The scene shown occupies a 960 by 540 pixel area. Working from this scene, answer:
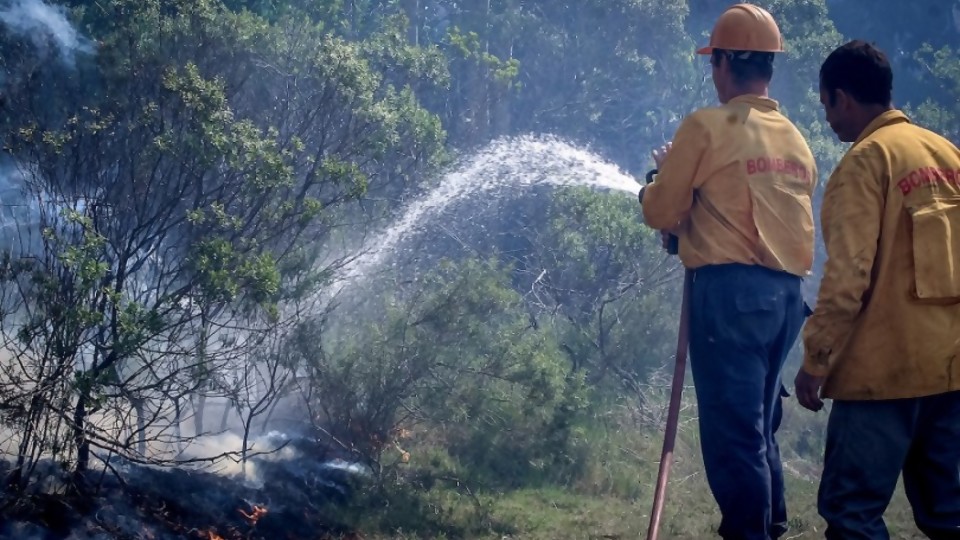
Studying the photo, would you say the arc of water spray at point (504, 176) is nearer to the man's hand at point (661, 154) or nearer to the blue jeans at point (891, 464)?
the man's hand at point (661, 154)

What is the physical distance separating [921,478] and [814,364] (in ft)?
1.84

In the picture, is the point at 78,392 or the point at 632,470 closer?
the point at 78,392

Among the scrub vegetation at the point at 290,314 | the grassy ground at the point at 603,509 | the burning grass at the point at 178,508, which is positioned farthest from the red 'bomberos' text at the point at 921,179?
the burning grass at the point at 178,508

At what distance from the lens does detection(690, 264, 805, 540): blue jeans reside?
3.59 m

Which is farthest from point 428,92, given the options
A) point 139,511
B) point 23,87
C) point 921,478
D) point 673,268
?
point 921,478

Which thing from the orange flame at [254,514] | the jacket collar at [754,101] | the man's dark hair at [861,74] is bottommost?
the orange flame at [254,514]

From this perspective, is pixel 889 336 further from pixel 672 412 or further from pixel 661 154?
pixel 661 154

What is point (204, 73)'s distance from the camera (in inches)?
241

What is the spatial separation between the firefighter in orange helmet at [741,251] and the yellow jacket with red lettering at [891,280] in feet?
1.61

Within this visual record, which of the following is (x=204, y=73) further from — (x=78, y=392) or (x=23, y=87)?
(x=78, y=392)

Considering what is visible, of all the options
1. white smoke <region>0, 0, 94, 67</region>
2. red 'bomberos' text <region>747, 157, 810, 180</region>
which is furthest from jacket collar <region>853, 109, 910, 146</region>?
white smoke <region>0, 0, 94, 67</region>

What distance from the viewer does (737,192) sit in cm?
378

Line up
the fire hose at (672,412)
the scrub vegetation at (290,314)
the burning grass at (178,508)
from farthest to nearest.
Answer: the scrub vegetation at (290,314) → the burning grass at (178,508) → the fire hose at (672,412)

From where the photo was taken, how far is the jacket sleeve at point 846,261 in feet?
10.3
